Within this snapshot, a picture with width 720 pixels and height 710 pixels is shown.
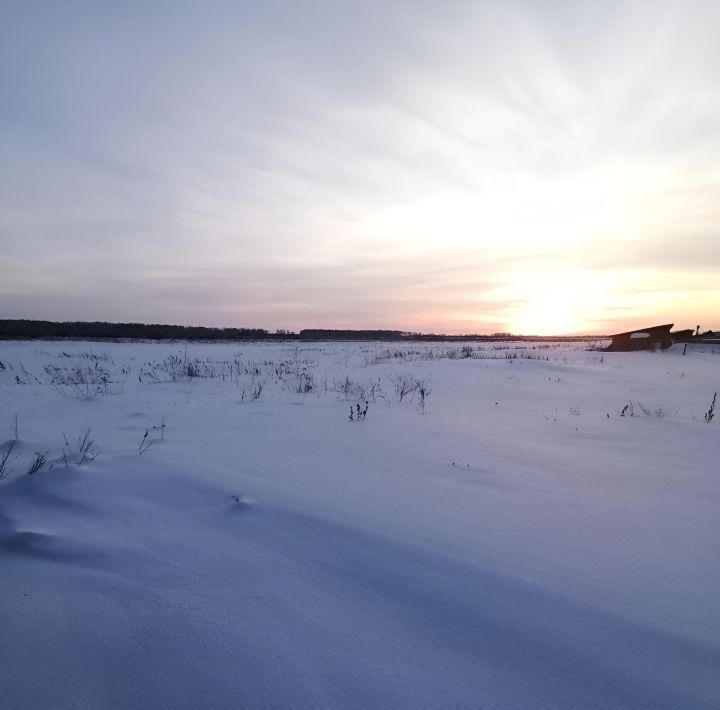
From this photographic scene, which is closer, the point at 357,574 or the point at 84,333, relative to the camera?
the point at 357,574

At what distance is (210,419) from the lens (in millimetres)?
5488

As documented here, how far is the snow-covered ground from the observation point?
1.29 meters

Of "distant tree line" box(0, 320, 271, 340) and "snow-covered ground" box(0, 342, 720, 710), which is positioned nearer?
"snow-covered ground" box(0, 342, 720, 710)

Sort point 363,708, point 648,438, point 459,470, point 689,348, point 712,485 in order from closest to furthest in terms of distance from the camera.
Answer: point 363,708, point 712,485, point 459,470, point 648,438, point 689,348

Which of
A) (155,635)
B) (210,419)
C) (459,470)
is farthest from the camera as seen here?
(210,419)

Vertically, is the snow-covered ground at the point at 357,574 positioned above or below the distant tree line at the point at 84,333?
below

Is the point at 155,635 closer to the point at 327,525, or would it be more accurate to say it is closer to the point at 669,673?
the point at 327,525

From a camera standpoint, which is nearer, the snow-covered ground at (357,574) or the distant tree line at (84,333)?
the snow-covered ground at (357,574)

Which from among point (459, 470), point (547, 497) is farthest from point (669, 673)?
point (459, 470)

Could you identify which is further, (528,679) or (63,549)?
(63,549)

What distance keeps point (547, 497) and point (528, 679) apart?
169cm

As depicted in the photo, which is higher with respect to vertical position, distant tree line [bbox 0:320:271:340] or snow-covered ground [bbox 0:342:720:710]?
distant tree line [bbox 0:320:271:340]

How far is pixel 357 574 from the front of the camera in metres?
1.88

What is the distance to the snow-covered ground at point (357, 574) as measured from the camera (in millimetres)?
1293
